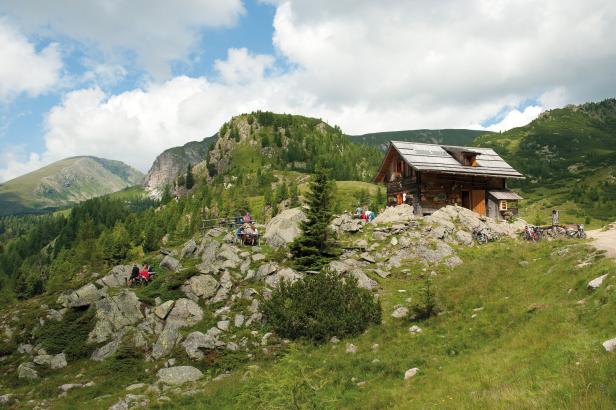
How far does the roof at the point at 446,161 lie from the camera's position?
4003 centimetres

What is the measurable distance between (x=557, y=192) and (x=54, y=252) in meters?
193

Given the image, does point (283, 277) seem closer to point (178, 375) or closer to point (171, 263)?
point (178, 375)

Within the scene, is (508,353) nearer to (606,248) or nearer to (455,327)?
(455,327)

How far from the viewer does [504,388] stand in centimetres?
1054

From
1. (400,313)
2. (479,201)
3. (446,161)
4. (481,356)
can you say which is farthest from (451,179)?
(481,356)

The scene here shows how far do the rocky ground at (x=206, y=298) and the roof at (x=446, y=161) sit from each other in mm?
5827

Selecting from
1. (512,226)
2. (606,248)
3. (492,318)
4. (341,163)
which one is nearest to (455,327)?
(492,318)

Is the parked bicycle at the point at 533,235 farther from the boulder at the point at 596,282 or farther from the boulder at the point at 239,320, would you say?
the boulder at the point at 239,320

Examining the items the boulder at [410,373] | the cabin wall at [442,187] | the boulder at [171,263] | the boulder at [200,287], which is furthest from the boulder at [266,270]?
the cabin wall at [442,187]

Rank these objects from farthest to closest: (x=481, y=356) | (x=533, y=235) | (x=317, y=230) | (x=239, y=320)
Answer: (x=533, y=235) < (x=317, y=230) < (x=239, y=320) < (x=481, y=356)

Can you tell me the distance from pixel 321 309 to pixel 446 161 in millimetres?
26466

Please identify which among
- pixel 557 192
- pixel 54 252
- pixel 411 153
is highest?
pixel 411 153

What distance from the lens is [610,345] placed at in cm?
1055

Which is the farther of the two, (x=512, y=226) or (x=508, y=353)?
(x=512, y=226)
